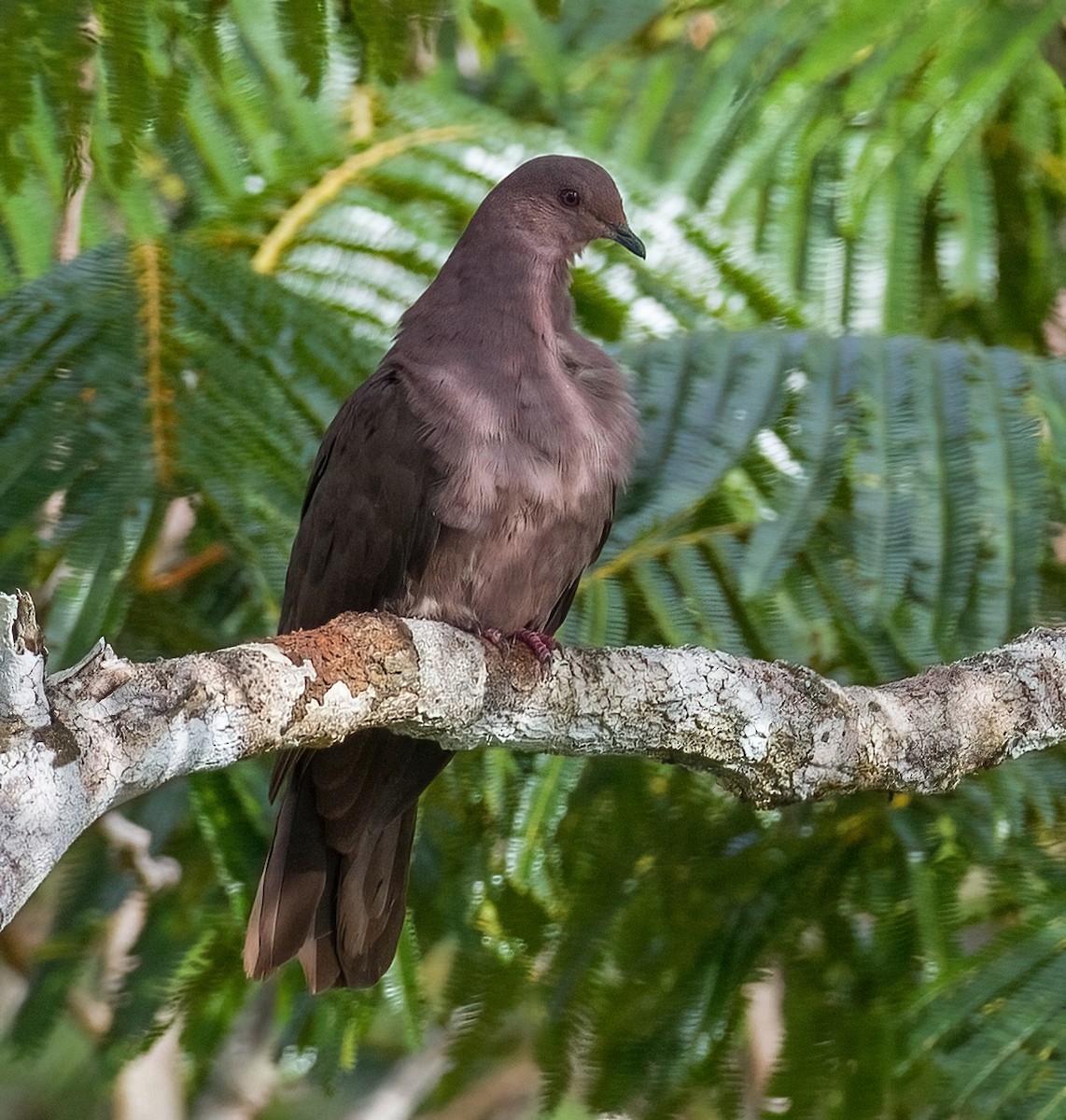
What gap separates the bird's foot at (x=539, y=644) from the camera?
2742 mm

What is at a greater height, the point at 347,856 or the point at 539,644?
the point at 539,644

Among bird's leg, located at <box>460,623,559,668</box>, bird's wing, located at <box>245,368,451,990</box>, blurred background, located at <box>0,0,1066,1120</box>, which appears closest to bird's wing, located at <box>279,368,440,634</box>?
bird's wing, located at <box>245,368,451,990</box>

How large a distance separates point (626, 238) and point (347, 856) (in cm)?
154

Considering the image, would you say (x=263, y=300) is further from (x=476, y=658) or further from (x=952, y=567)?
(x=952, y=567)

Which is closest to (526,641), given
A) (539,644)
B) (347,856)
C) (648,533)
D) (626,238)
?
(539,644)

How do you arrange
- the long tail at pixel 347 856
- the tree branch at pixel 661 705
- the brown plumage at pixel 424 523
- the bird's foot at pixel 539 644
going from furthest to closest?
1. the long tail at pixel 347 856
2. the brown plumage at pixel 424 523
3. the bird's foot at pixel 539 644
4. the tree branch at pixel 661 705

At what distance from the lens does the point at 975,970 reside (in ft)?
9.54

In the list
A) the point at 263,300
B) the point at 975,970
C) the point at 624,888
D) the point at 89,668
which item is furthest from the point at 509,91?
the point at 89,668

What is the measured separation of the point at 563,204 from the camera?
3.65 metres

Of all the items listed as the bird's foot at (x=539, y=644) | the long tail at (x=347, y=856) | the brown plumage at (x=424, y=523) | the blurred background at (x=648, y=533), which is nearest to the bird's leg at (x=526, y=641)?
the bird's foot at (x=539, y=644)

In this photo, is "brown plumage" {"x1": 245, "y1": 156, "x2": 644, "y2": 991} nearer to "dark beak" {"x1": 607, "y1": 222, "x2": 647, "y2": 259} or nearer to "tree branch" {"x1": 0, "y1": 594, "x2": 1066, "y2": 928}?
"dark beak" {"x1": 607, "y1": 222, "x2": 647, "y2": 259}

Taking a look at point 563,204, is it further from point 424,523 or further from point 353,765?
point 353,765

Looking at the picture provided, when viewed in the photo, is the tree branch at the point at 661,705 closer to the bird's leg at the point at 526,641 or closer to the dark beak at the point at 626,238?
the bird's leg at the point at 526,641

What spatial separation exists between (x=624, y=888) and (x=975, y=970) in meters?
0.76
